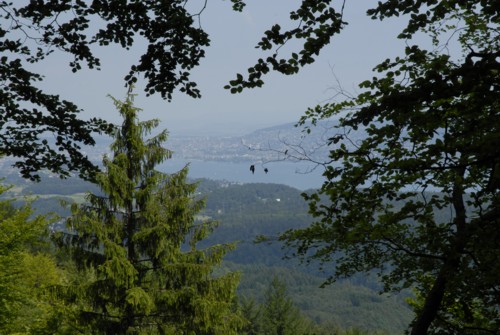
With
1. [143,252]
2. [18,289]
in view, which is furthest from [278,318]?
[18,289]

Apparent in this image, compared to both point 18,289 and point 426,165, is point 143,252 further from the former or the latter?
point 426,165

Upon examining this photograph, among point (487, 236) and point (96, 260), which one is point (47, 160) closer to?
point (487, 236)

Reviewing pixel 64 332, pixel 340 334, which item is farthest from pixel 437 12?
pixel 340 334

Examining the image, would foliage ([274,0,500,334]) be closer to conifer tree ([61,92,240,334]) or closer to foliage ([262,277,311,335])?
conifer tree ([61,92,240,334])

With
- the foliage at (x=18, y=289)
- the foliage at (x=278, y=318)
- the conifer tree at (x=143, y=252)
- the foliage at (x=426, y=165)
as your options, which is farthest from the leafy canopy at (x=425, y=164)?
the foliage at (x=278, y=318)

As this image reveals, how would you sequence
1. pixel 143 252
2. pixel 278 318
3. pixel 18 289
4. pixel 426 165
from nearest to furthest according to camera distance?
pixel 426 165 < pixel 18 289 < pixel 143 252 < pixel 278 318

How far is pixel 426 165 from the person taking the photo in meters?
4.03

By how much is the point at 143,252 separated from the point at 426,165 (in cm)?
815

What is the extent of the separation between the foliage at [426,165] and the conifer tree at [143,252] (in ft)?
17.8

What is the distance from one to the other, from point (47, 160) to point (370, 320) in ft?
590

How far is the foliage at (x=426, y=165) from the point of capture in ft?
10.7

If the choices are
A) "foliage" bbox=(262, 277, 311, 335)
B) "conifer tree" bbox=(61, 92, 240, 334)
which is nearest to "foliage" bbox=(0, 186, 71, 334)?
"conifer tree" bbox=(61, 92, 240, 334)

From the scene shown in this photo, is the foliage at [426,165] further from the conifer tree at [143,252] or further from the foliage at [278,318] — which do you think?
the foliage at [278,318]

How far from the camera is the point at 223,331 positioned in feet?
36.3
